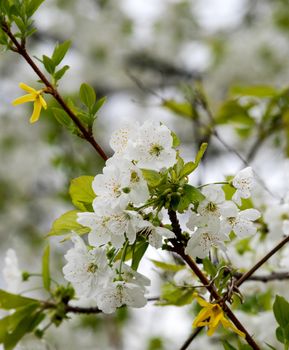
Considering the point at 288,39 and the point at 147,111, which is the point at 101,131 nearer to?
the point at 147,111

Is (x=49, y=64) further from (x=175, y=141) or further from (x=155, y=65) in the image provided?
(x=155, y=65)

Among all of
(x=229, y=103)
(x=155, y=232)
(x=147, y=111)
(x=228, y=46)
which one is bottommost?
(x=155, y=232)

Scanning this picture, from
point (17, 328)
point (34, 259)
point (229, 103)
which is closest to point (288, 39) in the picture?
point (34, 259)

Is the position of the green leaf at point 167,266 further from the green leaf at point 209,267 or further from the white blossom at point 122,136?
the white blossom at point 122,136

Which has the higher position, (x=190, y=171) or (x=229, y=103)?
(x=229, y=103)

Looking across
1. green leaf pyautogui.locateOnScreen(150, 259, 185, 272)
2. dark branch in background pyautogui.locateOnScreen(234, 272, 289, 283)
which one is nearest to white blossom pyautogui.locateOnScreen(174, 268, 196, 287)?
green leaf pyautogui.locateOnScreen(150, 259, 185, 272)

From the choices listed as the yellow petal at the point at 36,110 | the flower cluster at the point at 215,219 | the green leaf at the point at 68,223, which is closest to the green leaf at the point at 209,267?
the flower cluster at the point at 215,219
